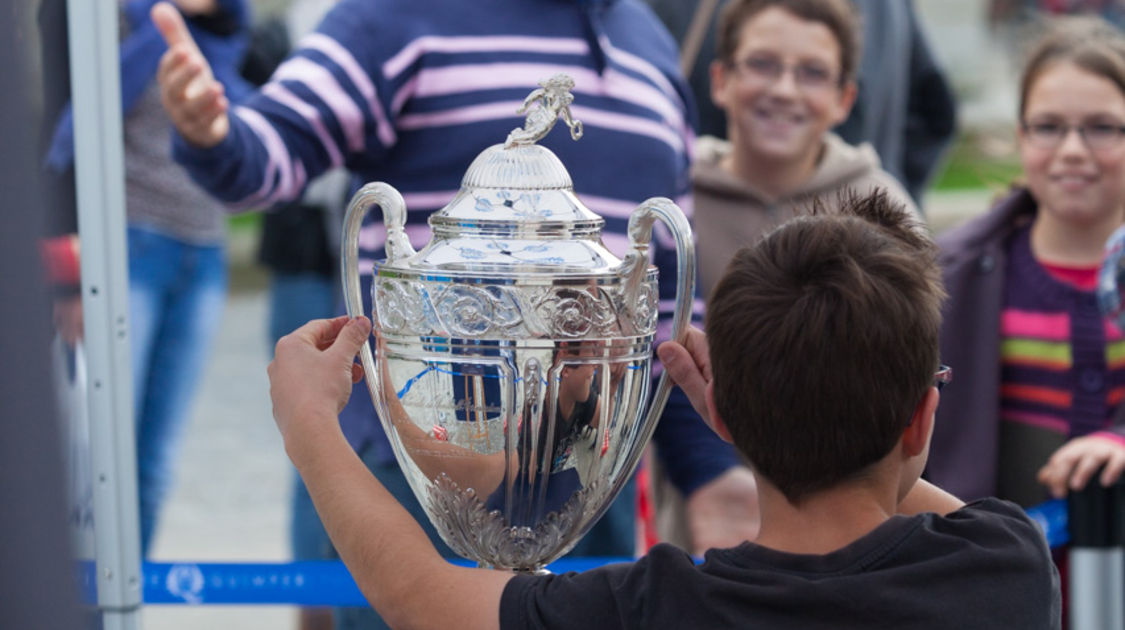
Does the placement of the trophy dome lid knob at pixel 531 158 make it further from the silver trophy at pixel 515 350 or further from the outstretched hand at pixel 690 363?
the outstretched hand at pixel 690 363

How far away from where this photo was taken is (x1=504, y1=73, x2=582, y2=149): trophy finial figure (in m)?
1.18

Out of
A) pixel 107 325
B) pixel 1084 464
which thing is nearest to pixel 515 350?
pixel 107 325

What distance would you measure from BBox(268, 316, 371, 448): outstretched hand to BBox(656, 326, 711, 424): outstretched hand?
25 cm

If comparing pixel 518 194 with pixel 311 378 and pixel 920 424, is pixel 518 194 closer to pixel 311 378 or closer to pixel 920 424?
Answer: pixel 311 378

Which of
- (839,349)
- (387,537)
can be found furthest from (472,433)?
(839,349)

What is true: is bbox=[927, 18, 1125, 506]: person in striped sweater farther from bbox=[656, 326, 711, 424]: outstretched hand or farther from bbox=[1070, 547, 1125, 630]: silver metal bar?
bbox=[656, 326, 711, 424]: outstretched hand

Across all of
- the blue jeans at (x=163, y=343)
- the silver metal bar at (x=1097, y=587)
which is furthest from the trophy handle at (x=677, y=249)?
the blue jeans at (x=163, y=343)

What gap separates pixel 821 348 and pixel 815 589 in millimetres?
169

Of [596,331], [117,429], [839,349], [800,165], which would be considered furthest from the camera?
[800,165]

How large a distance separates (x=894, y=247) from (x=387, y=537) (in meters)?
0.44

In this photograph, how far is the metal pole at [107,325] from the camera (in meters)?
1.42

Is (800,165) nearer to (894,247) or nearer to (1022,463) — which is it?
(1022,463)

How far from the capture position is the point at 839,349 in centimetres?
98

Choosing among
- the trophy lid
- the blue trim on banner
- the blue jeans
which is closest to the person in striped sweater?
the blue trim on banner
